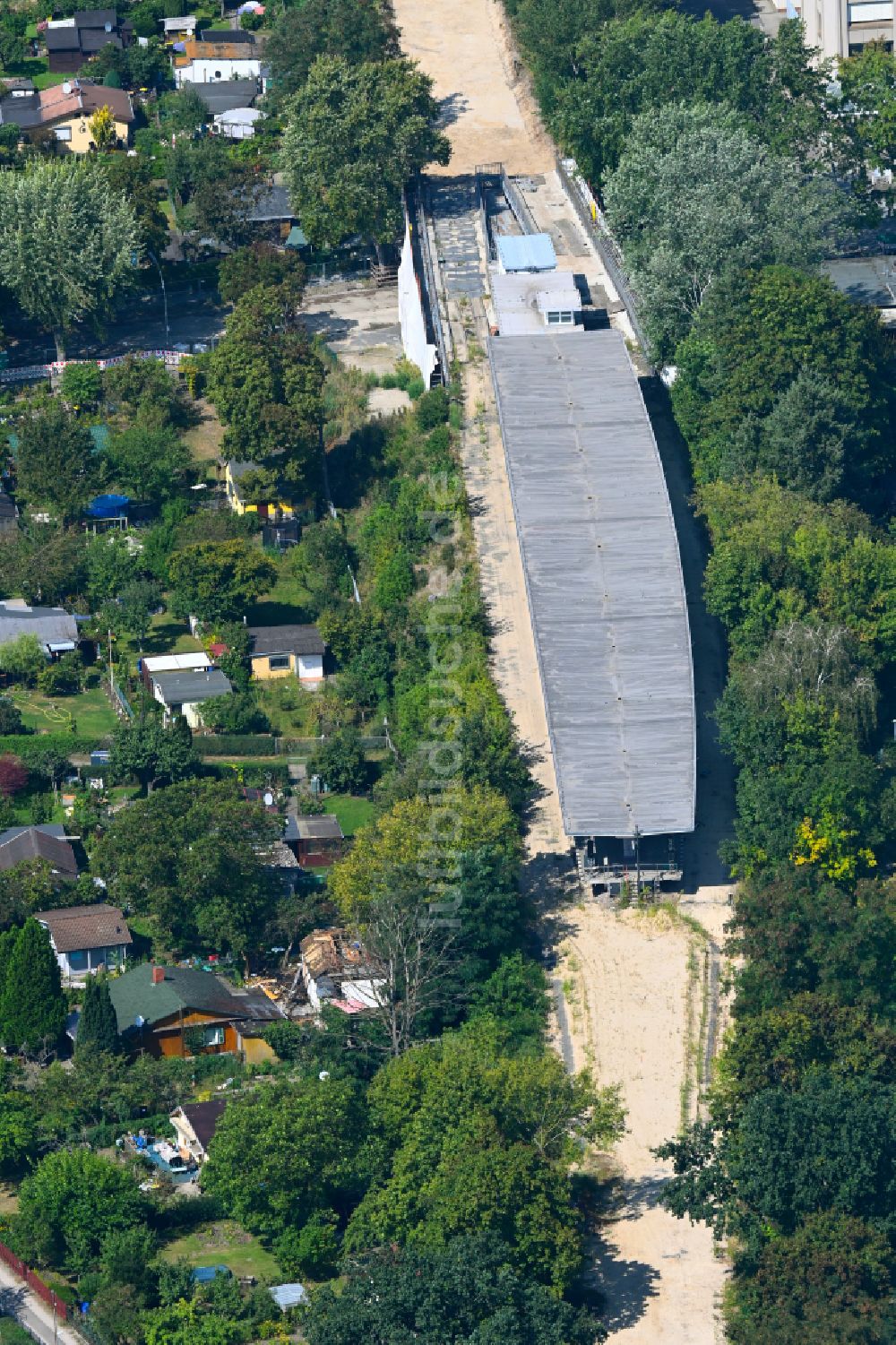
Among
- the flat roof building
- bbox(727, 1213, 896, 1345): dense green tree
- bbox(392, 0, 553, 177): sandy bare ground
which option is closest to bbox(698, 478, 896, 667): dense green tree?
the flat roof building

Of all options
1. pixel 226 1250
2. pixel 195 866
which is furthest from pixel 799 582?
pixel 226 1250

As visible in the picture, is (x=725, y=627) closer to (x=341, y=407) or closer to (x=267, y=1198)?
(x=341, y=407)

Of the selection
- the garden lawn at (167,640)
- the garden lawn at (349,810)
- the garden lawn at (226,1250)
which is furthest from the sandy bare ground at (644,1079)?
the garden lawn at (167,640)

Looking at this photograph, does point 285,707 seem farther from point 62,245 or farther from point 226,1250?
point 226,1250

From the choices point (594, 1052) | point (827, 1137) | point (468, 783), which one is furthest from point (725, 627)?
point (827, 1137)

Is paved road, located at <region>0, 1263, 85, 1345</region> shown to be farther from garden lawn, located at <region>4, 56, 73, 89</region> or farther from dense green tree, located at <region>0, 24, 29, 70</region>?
dense green tree, located at <region>0, 24, 29, 70</region>

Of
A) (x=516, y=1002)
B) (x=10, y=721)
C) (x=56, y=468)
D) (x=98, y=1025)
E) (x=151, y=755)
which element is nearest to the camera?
(x=98, y=1025)
